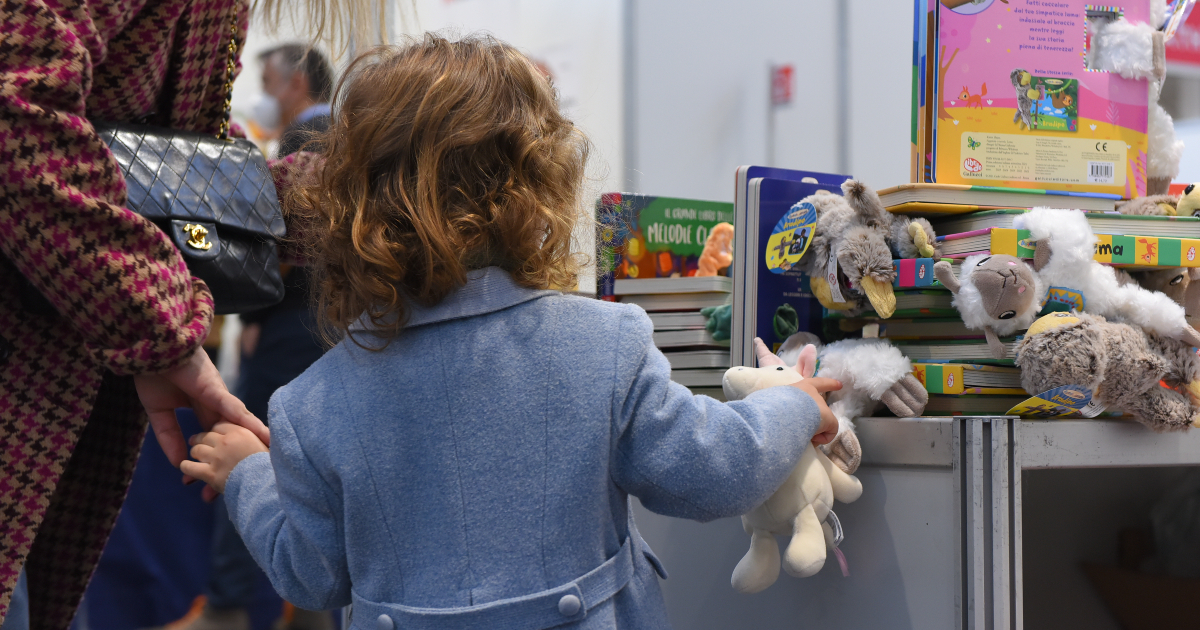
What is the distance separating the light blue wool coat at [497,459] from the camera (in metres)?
0.72

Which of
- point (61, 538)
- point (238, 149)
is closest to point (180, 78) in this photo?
point (238, 149)

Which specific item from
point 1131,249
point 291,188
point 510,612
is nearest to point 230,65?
point 291,188

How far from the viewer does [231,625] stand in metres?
2.18

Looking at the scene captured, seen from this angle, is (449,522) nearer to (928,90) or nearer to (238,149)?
(238,149)

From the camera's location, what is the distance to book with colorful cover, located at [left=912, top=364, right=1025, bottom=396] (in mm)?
897

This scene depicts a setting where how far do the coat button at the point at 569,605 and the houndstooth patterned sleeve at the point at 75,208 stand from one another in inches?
16.1

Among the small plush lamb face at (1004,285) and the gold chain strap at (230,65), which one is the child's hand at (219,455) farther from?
the small plush lamb face at (1004,285)

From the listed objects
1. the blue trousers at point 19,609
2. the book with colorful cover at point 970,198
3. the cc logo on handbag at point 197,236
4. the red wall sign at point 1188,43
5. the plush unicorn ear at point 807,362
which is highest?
the red wall sign at point 1188,43

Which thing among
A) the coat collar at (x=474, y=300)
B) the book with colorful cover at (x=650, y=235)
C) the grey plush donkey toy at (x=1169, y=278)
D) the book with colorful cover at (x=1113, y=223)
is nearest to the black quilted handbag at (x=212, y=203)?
the coat collar at (x=474, y=300)

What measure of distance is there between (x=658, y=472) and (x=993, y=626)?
0.36m

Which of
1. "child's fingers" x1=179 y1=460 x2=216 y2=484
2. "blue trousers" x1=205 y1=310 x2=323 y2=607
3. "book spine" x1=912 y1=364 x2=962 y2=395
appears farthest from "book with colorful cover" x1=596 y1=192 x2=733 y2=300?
"blue trousers" x1=205 y1=310 x2=323 y2=607

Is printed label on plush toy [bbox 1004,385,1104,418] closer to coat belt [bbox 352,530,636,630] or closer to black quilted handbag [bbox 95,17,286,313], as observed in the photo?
coat belt [bbox 352,530,636,630]

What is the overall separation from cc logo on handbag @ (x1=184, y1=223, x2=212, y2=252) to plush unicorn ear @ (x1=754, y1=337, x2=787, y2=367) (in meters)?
0.58

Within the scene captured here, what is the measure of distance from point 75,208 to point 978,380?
2.78ft
